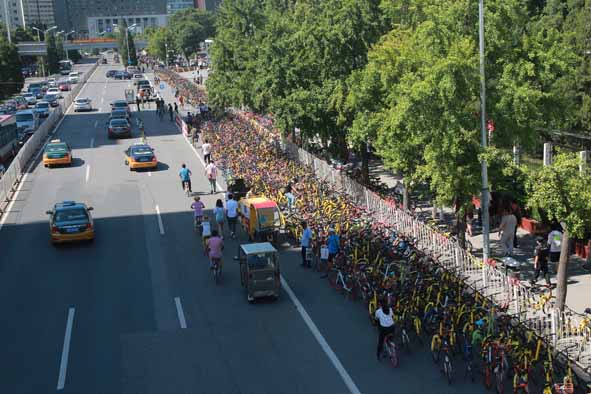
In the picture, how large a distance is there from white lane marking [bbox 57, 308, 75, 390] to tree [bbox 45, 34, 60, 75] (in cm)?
12063

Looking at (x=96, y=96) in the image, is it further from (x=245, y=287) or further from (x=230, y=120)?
(x=245, y=287)

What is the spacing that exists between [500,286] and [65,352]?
31.4 feet

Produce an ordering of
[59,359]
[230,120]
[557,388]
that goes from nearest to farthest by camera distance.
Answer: [557,388] < [59,359] < [230,120]

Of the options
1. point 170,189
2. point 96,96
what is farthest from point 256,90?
point 96,96

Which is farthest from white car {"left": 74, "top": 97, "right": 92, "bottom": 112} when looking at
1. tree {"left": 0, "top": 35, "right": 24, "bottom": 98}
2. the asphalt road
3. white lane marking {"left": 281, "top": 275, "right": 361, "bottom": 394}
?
white lane marking {"left": 281, "top": 275, "right": 361, "bottom": 394}

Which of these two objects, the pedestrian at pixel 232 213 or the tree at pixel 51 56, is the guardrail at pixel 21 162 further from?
the tree at pixel 51 56

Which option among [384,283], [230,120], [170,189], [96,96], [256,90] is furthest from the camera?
[96,96]

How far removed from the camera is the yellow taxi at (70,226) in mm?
24359

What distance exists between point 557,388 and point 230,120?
1466 inches

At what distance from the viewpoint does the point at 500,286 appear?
58.7 ft

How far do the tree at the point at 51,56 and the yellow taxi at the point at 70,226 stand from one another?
4469 inches

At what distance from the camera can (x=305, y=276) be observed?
21.2m

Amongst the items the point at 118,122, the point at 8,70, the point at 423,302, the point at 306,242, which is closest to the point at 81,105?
the point at 118,122

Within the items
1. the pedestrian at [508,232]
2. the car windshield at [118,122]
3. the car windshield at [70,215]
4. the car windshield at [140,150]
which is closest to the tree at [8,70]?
the car windshield at [118,122]
